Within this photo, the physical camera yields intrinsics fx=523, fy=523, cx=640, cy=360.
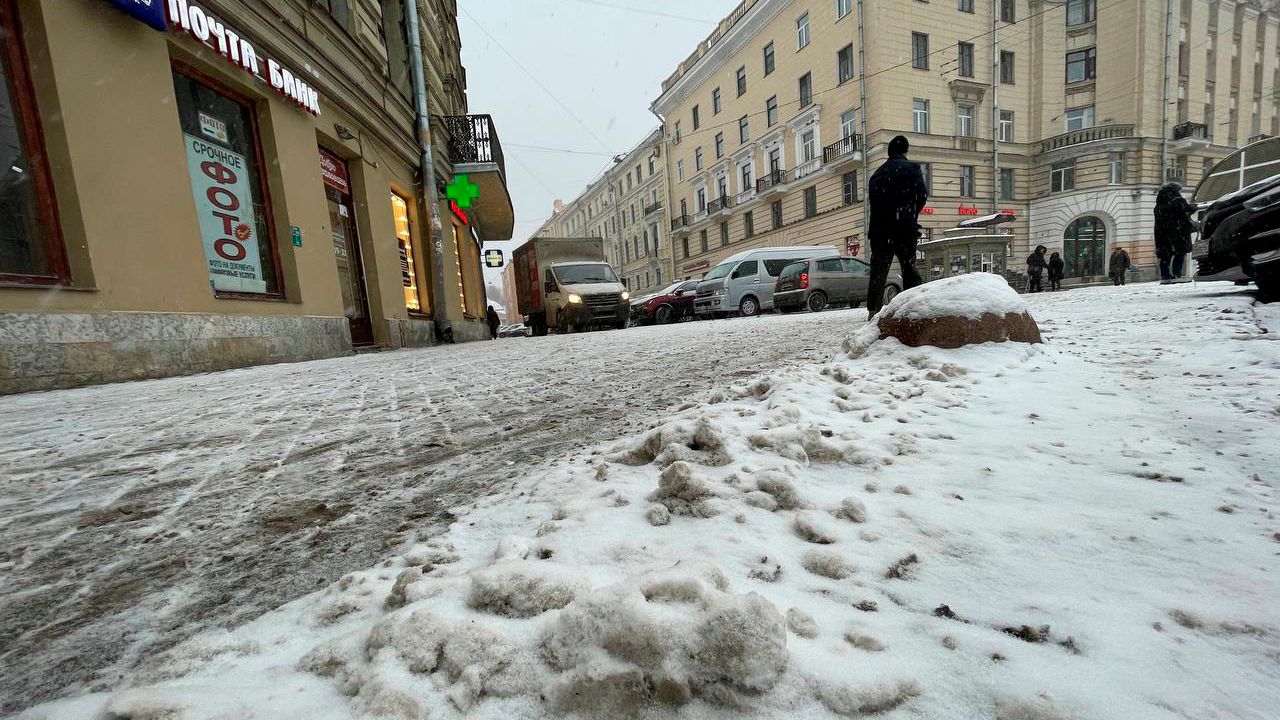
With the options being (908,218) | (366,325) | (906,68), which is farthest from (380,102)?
(906,68)

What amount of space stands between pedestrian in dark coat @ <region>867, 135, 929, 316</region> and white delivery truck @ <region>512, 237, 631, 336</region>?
837 centimetres

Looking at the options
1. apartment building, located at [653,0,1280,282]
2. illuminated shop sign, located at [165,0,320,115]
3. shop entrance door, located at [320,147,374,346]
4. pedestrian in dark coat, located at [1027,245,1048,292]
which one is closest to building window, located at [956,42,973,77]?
apartment building, located at [653,0,1280,282]

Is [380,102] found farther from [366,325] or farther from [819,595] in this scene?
[819,595]

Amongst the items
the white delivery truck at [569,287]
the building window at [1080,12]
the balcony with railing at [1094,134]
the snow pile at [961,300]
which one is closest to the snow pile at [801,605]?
the snow pile at [961,300]

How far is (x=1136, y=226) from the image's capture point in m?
26.8

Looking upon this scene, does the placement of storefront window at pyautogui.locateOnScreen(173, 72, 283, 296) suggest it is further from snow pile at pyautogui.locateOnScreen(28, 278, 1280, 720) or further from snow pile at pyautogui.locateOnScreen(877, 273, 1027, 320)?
snow pile at pyautogui.locateOnScreen(877, 273, 1027, 320)

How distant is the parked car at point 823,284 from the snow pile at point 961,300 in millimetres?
10362

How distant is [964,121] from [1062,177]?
21.7 feet

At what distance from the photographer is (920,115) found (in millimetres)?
24500

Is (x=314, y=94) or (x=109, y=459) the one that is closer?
(x=109, y=459)

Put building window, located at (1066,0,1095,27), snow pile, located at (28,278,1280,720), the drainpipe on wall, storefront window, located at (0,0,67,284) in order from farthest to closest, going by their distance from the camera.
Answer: building window, located at (1066,0,1095,27)
the drainpipe on wall
storefront window, located at (0,0,67,284)
snow pile, located at (28,278,1280,720)

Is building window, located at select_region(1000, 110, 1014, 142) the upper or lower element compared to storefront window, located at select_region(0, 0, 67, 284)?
upper

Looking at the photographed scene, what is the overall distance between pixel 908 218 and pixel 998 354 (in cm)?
306

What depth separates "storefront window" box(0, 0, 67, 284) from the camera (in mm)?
4223
